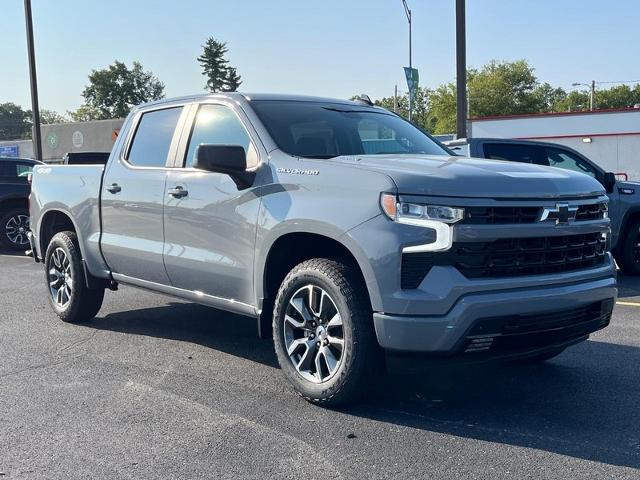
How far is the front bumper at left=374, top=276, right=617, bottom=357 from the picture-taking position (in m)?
3.96

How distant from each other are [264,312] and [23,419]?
1563 mm

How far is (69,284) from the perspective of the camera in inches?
276

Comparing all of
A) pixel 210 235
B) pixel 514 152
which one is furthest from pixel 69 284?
pixel 514 152

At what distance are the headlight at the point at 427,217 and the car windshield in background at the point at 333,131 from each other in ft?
3.67

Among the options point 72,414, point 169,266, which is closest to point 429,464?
point 72,414

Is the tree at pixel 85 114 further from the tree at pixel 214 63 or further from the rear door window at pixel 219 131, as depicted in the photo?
the rear door window at pixel 219 131

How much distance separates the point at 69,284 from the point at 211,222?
2462 millimetres

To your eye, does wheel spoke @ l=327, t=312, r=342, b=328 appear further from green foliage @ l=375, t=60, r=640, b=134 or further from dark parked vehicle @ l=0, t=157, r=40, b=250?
green foliage @ l=375, t=60, r=640, b=134

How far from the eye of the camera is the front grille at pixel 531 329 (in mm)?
4020

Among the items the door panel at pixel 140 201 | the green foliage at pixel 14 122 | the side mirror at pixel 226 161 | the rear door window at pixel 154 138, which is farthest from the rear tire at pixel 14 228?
the green foliage at pixel 14 122

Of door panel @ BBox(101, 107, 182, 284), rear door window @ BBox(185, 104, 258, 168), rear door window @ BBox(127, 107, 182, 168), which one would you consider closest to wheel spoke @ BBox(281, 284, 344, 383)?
rear door window @ BBox(185, 104, 258, 168)

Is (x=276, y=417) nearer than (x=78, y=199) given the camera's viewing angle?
Yes

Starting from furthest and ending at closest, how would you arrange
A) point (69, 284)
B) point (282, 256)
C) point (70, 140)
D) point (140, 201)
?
point (70, 140), point (69, 284), point (140, 201), point (282, 256)

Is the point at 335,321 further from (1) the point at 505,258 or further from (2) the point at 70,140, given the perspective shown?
(2) the point at 70,140
